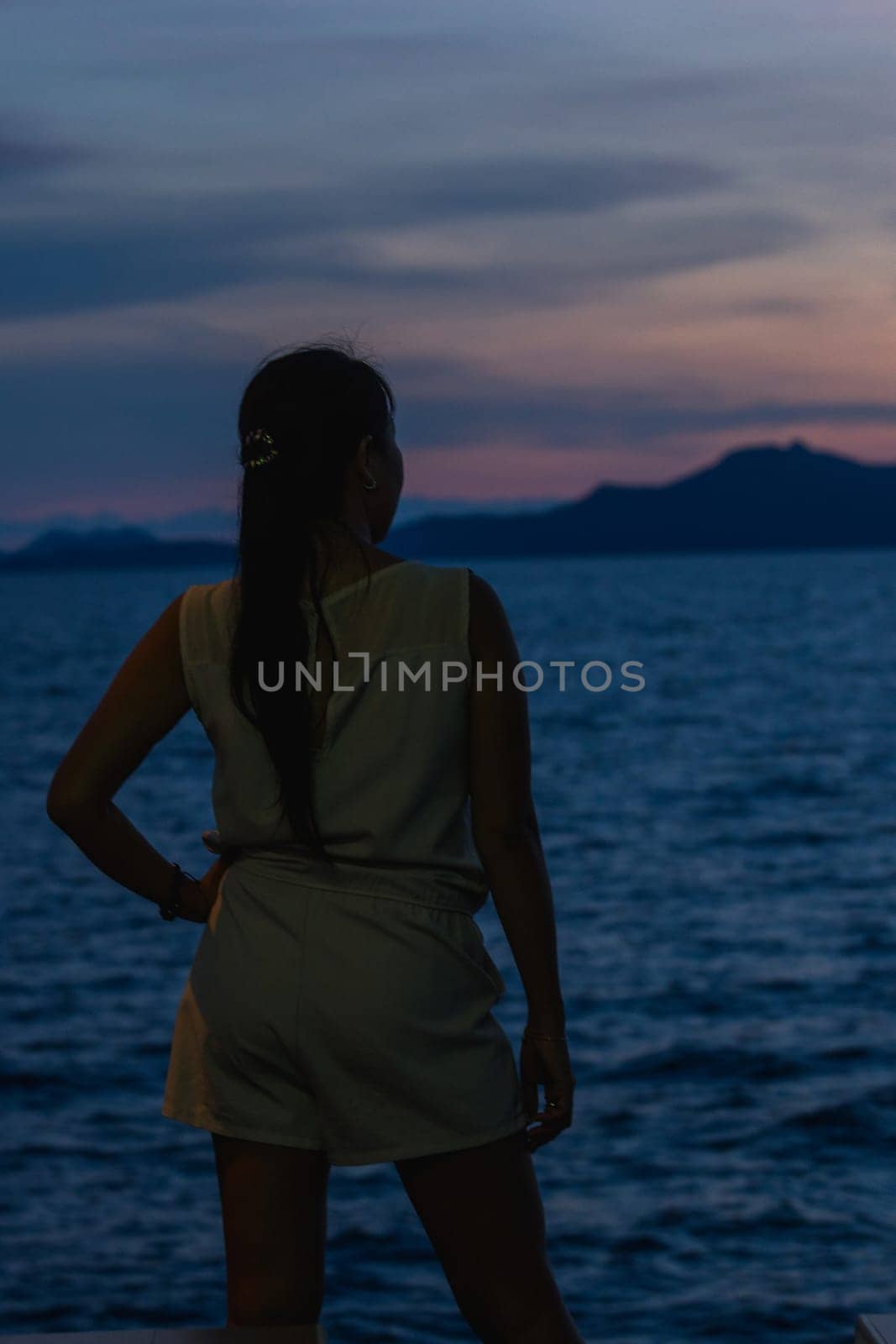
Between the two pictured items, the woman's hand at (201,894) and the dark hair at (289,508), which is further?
the woman's hand at (201,894)

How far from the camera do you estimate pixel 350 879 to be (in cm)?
222

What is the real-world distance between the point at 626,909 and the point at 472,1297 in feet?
49.7

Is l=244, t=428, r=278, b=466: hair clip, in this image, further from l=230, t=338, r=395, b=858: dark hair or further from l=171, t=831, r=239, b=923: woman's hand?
l=171, t=831, r=239, b=923: woman's hand

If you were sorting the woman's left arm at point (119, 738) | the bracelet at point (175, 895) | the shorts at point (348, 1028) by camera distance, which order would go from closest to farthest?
the shorts at point (348, 1028) → the woman's left arm at point (119, 738) → the bracelet at point (175, 895)

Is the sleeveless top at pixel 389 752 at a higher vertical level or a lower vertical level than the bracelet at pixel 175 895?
higher

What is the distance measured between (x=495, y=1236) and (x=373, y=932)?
0.40 m

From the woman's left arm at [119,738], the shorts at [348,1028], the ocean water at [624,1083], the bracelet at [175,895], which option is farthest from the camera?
the ocean water at [624,1083]

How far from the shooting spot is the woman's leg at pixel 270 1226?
2.27m

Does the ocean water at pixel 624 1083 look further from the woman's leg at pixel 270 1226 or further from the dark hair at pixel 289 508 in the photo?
the dark hair at pixel 289 508

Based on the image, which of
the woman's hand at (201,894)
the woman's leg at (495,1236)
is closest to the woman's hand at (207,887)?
the woman's hand at (201,894)

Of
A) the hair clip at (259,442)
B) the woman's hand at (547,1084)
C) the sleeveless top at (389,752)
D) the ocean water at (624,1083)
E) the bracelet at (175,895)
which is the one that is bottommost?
the ocean water at (624,1083)

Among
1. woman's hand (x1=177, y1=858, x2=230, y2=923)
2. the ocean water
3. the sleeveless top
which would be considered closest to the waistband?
the sleeveless top

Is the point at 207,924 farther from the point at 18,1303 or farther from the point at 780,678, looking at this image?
the point at 780,678

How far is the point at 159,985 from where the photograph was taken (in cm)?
1428
